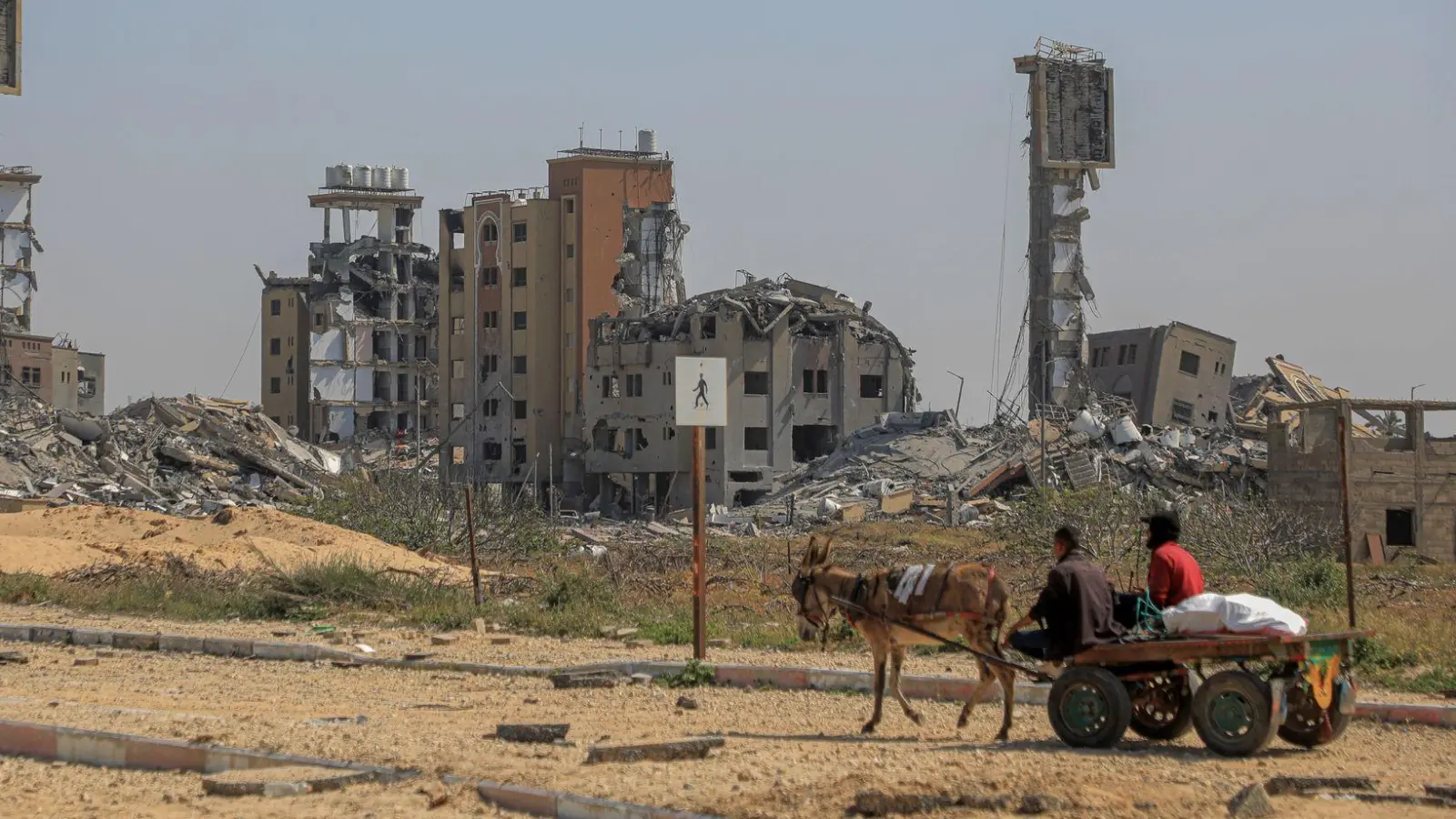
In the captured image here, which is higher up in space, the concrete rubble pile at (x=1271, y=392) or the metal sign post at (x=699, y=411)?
the concrete rubble pile at (x=1271, y=392)

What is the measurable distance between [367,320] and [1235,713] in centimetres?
9363

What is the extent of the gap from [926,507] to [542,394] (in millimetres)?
28274

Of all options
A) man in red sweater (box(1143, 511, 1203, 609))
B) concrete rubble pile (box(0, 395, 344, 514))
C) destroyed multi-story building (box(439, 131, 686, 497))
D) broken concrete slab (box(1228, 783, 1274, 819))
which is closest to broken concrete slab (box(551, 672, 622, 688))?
man in red sweater (box(1143, 511, 1203, 609))

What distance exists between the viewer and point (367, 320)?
10112 cm

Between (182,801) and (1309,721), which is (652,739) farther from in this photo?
(1309,721)

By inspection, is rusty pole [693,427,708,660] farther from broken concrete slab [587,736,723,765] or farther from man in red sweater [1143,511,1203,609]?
man in red sweater [1143,511,1203,609]

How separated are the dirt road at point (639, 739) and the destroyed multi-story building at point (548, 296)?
6411 cm

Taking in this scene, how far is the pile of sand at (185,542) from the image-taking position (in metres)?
28.2

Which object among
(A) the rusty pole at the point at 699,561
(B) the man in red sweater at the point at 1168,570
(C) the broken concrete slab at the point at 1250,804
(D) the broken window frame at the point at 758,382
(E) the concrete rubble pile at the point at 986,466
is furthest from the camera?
(D) the broken window frame at the point at 758,382

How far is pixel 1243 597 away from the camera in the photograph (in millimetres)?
11164

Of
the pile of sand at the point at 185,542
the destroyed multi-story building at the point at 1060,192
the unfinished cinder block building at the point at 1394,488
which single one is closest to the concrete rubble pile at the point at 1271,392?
the destroyed multi-story building at the point at 1060,192

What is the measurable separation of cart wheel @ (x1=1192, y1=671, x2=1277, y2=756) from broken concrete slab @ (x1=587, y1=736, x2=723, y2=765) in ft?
10.0

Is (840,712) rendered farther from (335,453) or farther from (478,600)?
(335,453)

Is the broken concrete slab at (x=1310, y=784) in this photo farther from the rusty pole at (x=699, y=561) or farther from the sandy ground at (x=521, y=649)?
the rusty pole at (x=699, y=561)
